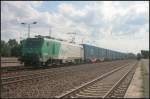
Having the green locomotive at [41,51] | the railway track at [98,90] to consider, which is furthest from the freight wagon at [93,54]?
the railway track at [98,90]

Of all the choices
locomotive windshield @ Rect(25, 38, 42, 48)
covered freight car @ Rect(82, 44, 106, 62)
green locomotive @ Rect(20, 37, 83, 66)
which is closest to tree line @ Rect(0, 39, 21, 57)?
covered freight car @ Rect(82, 44, 106, 62)

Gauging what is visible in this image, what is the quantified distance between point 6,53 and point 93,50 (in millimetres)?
44613

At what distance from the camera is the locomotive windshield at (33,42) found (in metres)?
32.3

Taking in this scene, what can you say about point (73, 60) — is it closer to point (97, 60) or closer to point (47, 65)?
point (47, 65)

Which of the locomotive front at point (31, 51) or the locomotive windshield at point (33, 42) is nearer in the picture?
the locomotive front at point (31, 51)

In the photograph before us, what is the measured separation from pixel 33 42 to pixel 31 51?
1.19 meters

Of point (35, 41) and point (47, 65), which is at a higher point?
point (35, 41)

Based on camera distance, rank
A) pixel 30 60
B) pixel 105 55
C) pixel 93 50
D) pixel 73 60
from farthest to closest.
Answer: pixel 105 55 → pixel 93 50 → pixel 73 60 → pixel 30 60

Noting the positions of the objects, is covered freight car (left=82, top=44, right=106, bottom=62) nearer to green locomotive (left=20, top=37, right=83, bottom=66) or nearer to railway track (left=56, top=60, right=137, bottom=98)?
green locomotive (left=20, top=37, right=83, bottom=66)

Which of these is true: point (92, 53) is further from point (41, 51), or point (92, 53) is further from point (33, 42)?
point (41, 51)

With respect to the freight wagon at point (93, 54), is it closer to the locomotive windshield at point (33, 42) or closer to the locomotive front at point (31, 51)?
the locomotive windshield at point (33, 42)

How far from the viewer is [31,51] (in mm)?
32125

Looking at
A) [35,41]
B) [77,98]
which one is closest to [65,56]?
[35,41]

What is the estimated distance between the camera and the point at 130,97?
525 inches
